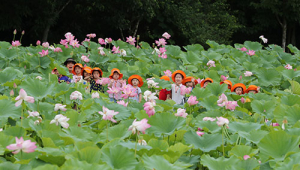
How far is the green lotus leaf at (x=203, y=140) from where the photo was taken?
2574 mm

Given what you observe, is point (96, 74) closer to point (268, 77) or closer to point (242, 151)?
point (268, 77)

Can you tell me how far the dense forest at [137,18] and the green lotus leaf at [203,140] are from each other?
11319 millimetres

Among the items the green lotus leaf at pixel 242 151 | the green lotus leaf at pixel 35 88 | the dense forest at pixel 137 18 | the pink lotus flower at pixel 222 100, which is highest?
the pink lotus flower at pixel 222 100

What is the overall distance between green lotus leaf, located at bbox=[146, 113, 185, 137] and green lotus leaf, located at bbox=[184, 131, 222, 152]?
122 mm

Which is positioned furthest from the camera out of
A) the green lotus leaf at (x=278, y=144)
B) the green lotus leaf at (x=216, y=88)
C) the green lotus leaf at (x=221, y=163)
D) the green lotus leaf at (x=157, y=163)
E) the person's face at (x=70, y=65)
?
the person's face at (x=70, y=65)

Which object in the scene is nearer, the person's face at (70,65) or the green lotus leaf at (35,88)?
the green lotus leaf at (35,88)

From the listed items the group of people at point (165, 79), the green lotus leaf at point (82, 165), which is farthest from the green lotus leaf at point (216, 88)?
the green lotus leaf at point (82, 165)

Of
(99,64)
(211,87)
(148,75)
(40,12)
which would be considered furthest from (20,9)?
(211,87)

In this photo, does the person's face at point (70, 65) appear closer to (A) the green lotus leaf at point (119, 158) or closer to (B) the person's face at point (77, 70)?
(B) the person's face at point (77, 70)

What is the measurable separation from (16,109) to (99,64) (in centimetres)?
472

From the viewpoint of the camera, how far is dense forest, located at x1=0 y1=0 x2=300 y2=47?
543 inches

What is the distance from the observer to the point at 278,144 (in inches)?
94.8

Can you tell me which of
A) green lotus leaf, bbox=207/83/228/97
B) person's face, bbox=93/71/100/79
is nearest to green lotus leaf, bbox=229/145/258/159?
green lotus leaf, bbox=207/83/228/97

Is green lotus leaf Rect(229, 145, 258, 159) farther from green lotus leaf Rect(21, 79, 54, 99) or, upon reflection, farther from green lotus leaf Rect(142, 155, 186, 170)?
green lotus leaf Rect(21, 79, 54, 99)
